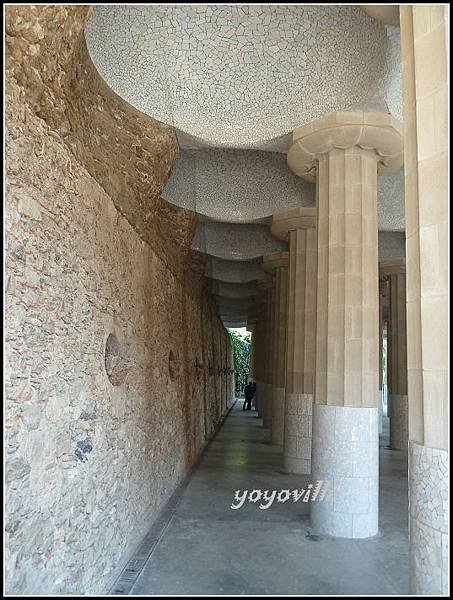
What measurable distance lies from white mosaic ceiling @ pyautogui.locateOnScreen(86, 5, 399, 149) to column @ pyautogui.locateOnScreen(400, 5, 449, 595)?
2.30 metres

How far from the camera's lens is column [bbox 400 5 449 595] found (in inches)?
106

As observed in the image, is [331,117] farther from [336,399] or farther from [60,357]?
[60,357]

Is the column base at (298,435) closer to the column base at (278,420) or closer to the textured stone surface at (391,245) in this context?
the column base at (278,420)

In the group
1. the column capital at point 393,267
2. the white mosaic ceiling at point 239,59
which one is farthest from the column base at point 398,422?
the white mosaic ceiling at point 239,59

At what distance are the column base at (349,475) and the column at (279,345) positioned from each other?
24.5 ft

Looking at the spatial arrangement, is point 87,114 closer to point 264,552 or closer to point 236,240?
point 264,552

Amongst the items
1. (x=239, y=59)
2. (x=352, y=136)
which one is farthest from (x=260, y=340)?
(x=239, y=59)

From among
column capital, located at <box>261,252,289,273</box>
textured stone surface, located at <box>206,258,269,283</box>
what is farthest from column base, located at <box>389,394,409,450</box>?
textured stone surface, located at <box>206,258,269,283</box>

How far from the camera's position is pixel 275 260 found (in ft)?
47.0

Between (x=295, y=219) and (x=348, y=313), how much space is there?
4.07 meters

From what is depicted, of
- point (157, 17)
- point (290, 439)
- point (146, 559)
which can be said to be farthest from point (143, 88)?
point (290, 439)

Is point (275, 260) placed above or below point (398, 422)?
above

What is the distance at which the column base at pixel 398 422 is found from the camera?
14188mm

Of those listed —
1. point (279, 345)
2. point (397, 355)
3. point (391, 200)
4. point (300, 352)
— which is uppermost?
point (391, 200)
